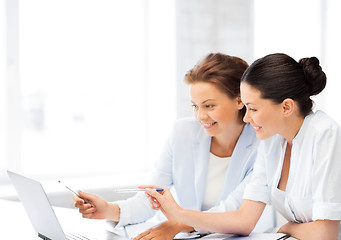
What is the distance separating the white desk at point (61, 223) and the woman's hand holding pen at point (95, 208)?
5 cm

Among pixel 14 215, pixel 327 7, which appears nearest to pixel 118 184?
pixel 14 215

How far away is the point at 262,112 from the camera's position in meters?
1.64

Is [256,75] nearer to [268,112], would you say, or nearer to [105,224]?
[268,112]

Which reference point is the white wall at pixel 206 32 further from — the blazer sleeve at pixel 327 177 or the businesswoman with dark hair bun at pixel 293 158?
the blazer sleeve at pixel 327 177

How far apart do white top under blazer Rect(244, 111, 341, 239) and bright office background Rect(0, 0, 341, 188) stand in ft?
5.51

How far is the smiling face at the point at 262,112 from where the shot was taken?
163 cm

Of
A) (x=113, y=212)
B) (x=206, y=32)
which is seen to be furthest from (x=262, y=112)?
(x=206, y=32)

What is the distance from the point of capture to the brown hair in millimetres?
2018

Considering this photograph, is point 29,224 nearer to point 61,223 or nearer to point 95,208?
point 61,223

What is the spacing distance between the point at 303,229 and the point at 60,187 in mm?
1890

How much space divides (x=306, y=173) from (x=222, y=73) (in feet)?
2.12

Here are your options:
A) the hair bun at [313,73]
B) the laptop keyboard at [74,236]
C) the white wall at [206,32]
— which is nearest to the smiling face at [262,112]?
the hair bun at [313,73]

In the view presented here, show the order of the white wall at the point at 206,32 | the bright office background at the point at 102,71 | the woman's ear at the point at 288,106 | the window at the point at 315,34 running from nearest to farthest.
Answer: the woman's ear at the point at 288,106 < the bright office background at the point at 102,71 < the white wall at the point at 206,32 < the window at the point at 315,34

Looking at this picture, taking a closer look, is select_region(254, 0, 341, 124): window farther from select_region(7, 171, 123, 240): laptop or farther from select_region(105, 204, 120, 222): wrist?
select_region(7, 171, 123, 240): laptop
